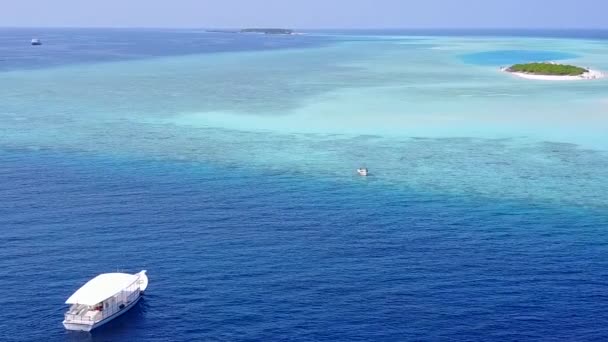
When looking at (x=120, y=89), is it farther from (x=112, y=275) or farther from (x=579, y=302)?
(x=579, y=302)

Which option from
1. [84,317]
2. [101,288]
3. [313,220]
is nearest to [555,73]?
[313,220]

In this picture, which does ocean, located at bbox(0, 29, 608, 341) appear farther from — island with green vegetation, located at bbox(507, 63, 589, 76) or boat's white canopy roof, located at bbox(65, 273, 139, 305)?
island with green vegetation, located at bbox(507, 63, 589, 76)

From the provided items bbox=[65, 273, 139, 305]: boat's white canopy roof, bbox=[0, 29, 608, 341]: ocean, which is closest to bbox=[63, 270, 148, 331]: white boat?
bbox=[65, 273, 139, 305]: boat's white canopy roof

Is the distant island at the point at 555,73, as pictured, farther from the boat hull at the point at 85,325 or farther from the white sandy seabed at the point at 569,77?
the boat hull at the point at 85,325

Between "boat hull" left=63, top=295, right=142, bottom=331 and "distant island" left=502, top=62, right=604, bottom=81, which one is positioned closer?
"boat hull" left=63, top=295, right=142, bottom=331

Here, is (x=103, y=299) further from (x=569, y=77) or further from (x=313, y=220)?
(x=569, y=77)

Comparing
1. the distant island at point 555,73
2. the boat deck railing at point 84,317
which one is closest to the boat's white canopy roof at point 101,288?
the boat deck railing at point 84,317
